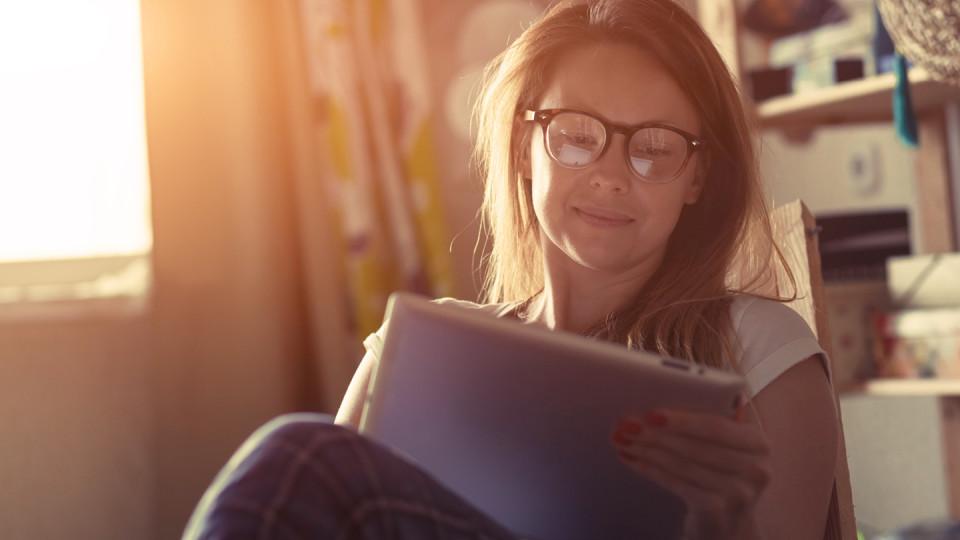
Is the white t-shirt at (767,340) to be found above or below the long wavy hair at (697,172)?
below

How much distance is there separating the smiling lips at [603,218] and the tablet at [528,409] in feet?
1.06

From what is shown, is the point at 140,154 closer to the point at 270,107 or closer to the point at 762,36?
the point at 270,107

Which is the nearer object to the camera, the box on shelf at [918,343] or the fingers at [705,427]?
the fingers at [705,427]

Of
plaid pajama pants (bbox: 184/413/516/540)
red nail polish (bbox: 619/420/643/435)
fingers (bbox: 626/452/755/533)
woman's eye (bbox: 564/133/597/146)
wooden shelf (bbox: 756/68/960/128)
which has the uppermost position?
wooden shelf (bbox: 756/68/960/128)

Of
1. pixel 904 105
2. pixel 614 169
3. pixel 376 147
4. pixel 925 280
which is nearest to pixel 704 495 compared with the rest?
pixel 614 169

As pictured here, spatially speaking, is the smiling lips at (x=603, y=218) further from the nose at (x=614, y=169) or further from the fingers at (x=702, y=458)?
the fingers at (x=702, y=458)

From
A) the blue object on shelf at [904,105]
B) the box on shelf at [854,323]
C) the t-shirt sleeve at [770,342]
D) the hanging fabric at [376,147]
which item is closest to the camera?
the t-shirt sleeve at [770,342]

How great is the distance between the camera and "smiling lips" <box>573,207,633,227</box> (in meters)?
1.07

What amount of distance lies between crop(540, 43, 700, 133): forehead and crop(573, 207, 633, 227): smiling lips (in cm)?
9

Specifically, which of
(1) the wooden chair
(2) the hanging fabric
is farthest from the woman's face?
(2) the hanging fabric

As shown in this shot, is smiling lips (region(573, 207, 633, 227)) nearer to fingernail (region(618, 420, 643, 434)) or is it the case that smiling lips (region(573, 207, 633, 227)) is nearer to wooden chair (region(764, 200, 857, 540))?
wooden chair (region(764, 200, 857, 540))

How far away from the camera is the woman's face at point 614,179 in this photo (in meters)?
1.06

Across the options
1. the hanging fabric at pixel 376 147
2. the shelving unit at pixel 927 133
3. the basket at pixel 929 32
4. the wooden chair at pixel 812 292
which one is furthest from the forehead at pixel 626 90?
the hanging fabric at pixel 376 147

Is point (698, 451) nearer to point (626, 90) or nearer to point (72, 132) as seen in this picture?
point (626, 90)
